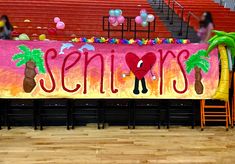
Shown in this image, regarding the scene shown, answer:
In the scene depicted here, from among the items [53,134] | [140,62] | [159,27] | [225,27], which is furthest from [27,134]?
[225,27]

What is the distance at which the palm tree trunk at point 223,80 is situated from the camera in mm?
5148

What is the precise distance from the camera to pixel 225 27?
9516mm

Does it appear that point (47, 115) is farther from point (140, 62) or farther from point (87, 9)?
point (87, 9)

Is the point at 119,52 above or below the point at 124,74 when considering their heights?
above

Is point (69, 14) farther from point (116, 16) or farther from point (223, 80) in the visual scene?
point (223, 80)

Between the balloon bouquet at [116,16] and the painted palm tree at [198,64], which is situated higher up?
the balloon bouquet at [116,16]

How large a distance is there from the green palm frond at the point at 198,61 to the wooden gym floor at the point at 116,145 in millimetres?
904

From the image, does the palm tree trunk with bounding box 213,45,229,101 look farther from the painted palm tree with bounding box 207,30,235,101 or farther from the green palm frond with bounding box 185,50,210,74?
the green palm frond with bounding box 185,50,210,74

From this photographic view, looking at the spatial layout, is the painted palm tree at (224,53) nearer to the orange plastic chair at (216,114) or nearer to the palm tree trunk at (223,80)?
the palm tree trunk at (223,80)

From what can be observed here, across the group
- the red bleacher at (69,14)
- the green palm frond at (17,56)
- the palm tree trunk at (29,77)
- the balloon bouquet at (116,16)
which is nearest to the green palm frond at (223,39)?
the balloon bouquet at (116,16)

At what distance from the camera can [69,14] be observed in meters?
9.51

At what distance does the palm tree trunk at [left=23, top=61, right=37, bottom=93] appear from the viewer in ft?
16.3

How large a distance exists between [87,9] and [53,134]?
586cm

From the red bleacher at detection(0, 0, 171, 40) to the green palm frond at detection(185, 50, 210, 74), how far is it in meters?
3.17
